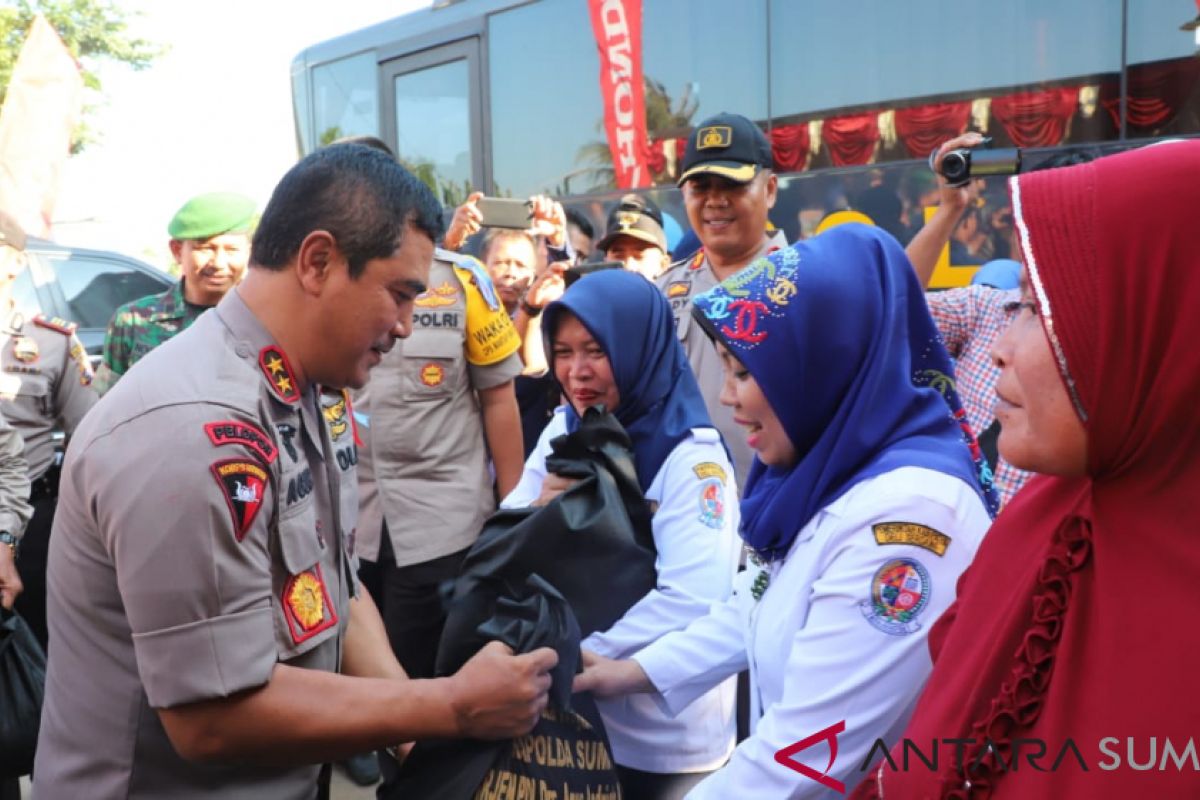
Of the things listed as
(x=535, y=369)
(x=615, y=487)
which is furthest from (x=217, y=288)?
(x=615, y=487)

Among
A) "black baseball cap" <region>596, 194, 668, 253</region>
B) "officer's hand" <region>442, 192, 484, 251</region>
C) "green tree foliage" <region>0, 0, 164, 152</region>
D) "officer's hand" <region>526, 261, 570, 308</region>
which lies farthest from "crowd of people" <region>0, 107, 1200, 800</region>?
"green tree foliage" <region>0, 0, 164, 152</region>

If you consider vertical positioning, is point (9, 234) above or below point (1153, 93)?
below

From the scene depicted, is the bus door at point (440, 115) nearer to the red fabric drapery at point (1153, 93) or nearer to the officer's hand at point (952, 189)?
the red fabric drapery at point (1153, 93)

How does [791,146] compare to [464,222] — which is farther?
[791,146]

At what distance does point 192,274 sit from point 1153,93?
15.1ft

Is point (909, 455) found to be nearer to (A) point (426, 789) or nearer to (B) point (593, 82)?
(A) point (426, 789)

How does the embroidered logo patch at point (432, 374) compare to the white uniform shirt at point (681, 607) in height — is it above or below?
above

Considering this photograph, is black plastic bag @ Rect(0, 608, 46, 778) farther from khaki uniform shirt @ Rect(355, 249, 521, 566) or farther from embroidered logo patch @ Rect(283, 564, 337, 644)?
embroidered logo patch @ Rect(283, 564, 337, 644)

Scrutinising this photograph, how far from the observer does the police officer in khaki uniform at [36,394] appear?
395cm

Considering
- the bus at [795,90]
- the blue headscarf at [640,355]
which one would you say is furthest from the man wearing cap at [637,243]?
the blue headscarf at [640,355]

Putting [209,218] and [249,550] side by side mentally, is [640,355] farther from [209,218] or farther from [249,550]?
[209,218]

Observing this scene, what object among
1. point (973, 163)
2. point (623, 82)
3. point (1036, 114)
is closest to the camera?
point (973, 163)

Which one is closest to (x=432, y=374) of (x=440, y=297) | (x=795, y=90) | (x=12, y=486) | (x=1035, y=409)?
(x=440, y=297)

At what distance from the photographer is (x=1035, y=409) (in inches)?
50.5
